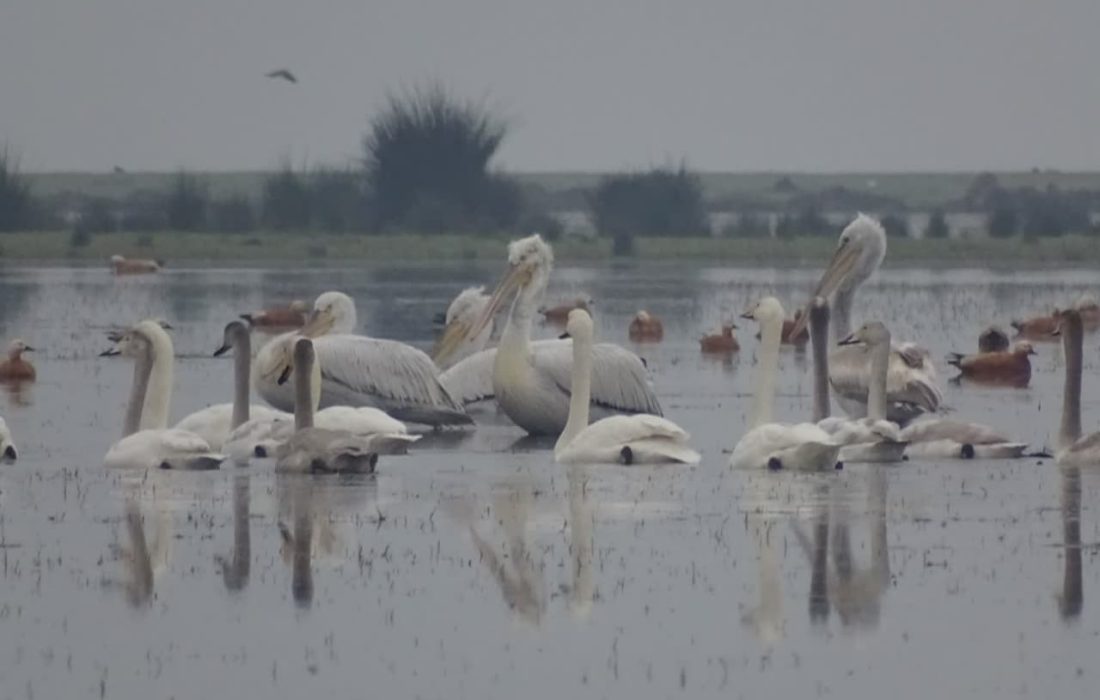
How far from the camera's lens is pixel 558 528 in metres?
11.4

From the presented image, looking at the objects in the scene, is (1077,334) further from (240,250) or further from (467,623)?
(240,250)

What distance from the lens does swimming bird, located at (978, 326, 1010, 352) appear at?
69.7ft

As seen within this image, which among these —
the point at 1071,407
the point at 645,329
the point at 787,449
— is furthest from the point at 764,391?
the point at 645,329

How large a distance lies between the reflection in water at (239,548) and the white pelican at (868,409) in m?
2.71

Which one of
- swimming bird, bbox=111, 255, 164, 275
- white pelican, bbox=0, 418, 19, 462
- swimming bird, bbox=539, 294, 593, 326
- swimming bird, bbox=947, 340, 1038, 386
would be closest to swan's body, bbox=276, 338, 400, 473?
white pelican, bbox=0, 418, 19, 462

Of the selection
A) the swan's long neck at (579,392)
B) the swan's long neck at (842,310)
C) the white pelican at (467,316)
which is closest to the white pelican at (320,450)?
the swan's long neck at (579,392)

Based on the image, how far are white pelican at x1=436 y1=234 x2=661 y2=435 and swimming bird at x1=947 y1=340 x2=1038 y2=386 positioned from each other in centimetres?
431

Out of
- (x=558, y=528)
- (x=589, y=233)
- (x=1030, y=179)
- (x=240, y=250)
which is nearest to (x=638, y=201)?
(x=589, y=233)

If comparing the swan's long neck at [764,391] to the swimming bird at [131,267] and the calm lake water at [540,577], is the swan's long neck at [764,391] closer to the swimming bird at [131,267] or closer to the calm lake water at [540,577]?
the calm lake water at [540,577]

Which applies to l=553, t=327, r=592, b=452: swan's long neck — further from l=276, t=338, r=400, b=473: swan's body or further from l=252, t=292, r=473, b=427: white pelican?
l=252, t=292, r=473, b=427: white pelican

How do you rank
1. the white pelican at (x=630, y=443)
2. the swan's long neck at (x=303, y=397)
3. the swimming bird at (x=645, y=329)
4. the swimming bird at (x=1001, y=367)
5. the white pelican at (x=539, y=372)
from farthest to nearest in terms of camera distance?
the swimming bird at (x=645, y=329) → the swimming bird at (x=1001, y=367) → the white pelican at (x=539, y=372) → the white pelican at (x=630, y=443) → the swan's long neck at (x=303, y=397)

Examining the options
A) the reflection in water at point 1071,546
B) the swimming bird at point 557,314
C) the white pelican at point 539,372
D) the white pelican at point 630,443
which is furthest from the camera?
the swimming bird at point 557,314

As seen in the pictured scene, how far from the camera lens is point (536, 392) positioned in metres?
15.9

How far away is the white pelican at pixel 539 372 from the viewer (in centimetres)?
1594
